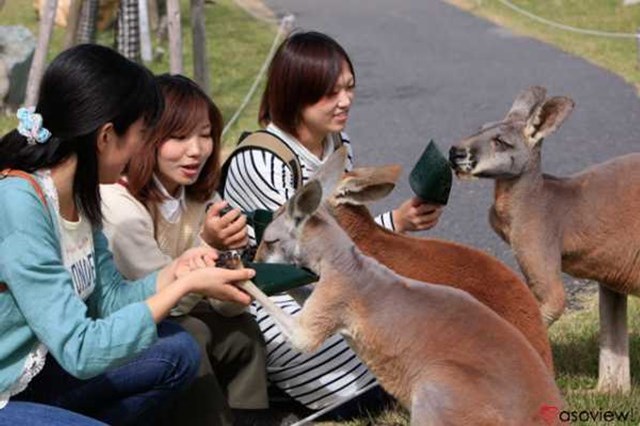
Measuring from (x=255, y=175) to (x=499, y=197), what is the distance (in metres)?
0.85

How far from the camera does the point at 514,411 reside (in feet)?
9.14

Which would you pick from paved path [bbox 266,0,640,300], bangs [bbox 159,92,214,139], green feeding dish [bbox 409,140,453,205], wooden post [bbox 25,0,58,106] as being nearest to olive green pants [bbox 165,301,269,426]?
bangs [bbox 159,92,214,139]

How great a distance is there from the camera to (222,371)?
12.5ft

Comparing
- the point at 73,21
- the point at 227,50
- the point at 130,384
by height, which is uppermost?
the point at 130,384

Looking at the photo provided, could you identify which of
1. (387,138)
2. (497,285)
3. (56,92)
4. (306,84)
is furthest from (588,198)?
(387,138)

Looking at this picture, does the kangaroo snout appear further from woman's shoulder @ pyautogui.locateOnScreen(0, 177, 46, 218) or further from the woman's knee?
woman's shoulder @ pyautogui.locateOnScreen(0, 177, 46, 218)

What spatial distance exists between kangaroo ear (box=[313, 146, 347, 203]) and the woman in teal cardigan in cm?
36

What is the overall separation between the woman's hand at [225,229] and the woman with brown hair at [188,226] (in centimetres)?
3

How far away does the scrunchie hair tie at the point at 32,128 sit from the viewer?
2.81 metres

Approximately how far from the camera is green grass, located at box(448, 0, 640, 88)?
12.4m

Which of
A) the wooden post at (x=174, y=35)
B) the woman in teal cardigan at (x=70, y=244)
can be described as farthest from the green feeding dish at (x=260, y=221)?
the wooden post at (x=174, y=35)

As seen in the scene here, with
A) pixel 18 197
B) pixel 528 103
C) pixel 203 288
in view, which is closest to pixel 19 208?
pixel 18 197

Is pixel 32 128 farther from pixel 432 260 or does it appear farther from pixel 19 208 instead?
pixel 432 260

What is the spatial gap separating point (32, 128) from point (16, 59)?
8265mm
